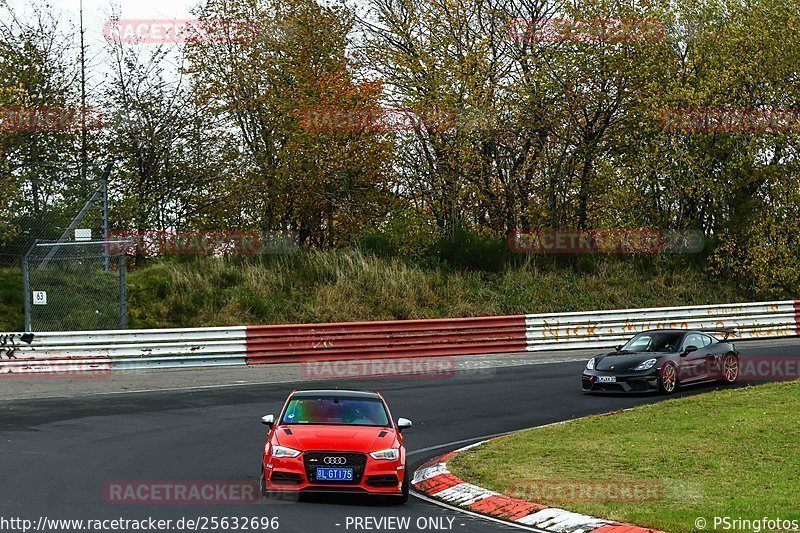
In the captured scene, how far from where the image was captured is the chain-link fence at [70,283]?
80.6ft

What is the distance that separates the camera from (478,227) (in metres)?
36.6

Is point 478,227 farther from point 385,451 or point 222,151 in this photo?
point 385,451

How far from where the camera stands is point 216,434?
53.9 ft

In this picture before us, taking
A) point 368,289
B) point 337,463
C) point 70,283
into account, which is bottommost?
point 337,463

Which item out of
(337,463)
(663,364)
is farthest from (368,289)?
(337,463)

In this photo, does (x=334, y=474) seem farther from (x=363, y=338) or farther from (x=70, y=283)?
(x=70, y=283)

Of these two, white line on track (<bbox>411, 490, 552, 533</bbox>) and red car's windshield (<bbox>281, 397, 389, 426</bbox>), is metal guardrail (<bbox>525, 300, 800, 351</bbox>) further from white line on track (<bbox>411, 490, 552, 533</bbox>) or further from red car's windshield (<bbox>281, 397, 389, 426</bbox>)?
white line on track (<bbox>411, 490, 552, 533</bbox>)

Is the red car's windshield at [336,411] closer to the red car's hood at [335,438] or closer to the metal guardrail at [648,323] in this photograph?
the red car's hood at [335,438]

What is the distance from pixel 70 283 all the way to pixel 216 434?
10201 mm

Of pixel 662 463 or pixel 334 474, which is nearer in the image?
pixel 334 474

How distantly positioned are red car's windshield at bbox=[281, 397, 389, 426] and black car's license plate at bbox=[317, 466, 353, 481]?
1.06m

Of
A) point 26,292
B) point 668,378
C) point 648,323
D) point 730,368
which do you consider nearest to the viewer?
point 668,378

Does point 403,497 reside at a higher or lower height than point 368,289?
lower

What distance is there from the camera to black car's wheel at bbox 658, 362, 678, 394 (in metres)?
21.0
